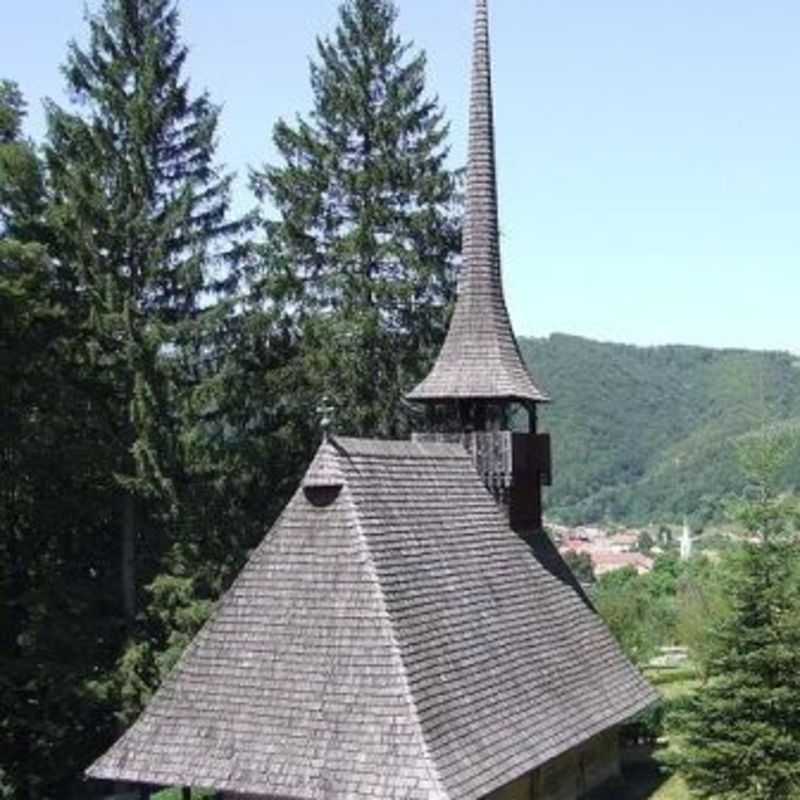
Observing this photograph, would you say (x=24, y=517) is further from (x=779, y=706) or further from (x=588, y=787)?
(x=779, y=706)

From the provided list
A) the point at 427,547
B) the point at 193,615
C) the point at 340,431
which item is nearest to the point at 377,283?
the point at 340,431

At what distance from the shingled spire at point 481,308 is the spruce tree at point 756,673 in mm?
5028

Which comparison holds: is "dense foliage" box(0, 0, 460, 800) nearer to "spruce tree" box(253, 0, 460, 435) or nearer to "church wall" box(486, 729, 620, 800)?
"spruce tree" box(253, 0, 460, 435)

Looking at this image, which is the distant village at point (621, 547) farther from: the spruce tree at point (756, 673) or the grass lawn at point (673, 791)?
the spruce tree at point (756, 673)

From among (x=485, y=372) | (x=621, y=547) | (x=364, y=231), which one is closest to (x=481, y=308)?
(x=485, y=372)

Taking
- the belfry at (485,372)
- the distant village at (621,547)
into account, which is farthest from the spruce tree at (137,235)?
the distant village at (621,547)

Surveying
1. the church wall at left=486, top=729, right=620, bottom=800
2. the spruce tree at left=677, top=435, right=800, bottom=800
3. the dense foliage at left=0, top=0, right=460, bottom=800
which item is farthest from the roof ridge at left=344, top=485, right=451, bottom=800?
the dense foliage at left=0, top=0, right=460, bottom=800

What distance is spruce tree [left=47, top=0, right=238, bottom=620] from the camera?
25156 mm

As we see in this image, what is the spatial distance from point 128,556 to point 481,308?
1055cm

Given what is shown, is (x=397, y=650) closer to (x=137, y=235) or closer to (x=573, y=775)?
(x=573, y=775)

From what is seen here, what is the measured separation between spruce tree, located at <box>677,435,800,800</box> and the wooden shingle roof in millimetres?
1508

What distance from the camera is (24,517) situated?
2602 cm

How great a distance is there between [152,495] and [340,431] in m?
4.87

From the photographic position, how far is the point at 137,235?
84.8 feet
